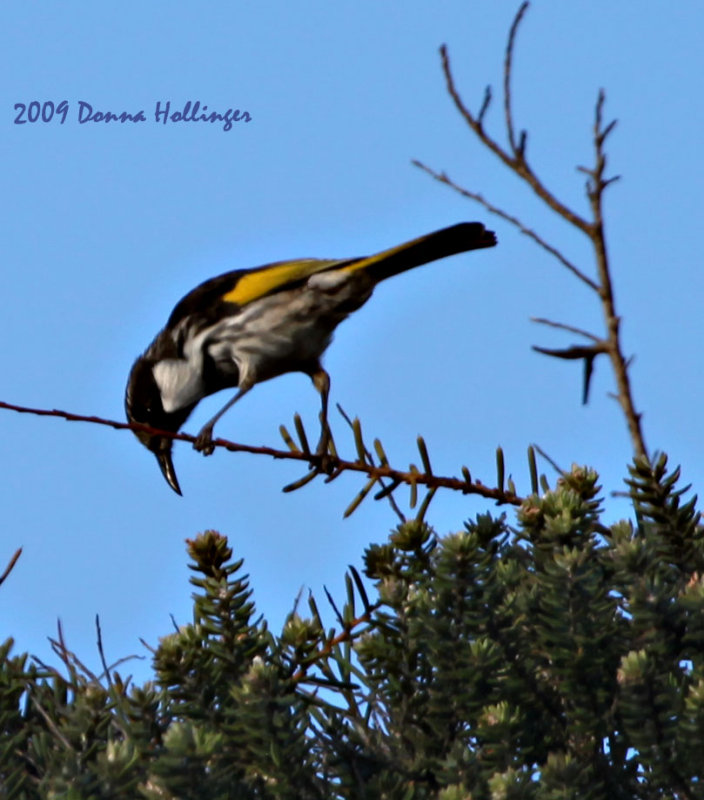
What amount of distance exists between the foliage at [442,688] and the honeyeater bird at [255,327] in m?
3.11

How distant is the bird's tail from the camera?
466 cm

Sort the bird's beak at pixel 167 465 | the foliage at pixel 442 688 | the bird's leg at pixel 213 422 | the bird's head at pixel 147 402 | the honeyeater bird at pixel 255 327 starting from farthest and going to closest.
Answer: the bird's head at pixel 147 402, the bird's beak at pixel 167 465, the honeyeater bird at pixel 255 327, the bird's leg at pixel 213 422, the foliage at pixel 442 688

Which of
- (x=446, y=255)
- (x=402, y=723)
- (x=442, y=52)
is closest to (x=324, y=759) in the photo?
(x=402, y=723)

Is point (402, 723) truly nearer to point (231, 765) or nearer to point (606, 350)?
point (231, 765)

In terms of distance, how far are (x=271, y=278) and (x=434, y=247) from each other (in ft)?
3.79

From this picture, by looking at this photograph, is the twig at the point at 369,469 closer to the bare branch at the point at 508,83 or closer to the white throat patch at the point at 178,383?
the bare branch at the point at 508,83

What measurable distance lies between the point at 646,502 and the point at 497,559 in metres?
0.28

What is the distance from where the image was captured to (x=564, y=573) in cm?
176

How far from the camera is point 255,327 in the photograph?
5.51 meters

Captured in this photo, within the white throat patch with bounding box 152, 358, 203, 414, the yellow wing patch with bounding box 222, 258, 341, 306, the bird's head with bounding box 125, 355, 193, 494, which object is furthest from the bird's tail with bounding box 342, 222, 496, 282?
the bird's head with bounding box 125, 355, 193, 494

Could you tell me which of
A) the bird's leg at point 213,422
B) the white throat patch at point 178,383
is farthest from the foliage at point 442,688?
the white throat patch at point 178,383

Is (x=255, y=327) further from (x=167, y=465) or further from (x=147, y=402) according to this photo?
(x=147, y=402)

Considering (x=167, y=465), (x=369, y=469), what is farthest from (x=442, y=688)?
(x=167, y=465)

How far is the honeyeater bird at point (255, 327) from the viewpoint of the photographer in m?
5.45
